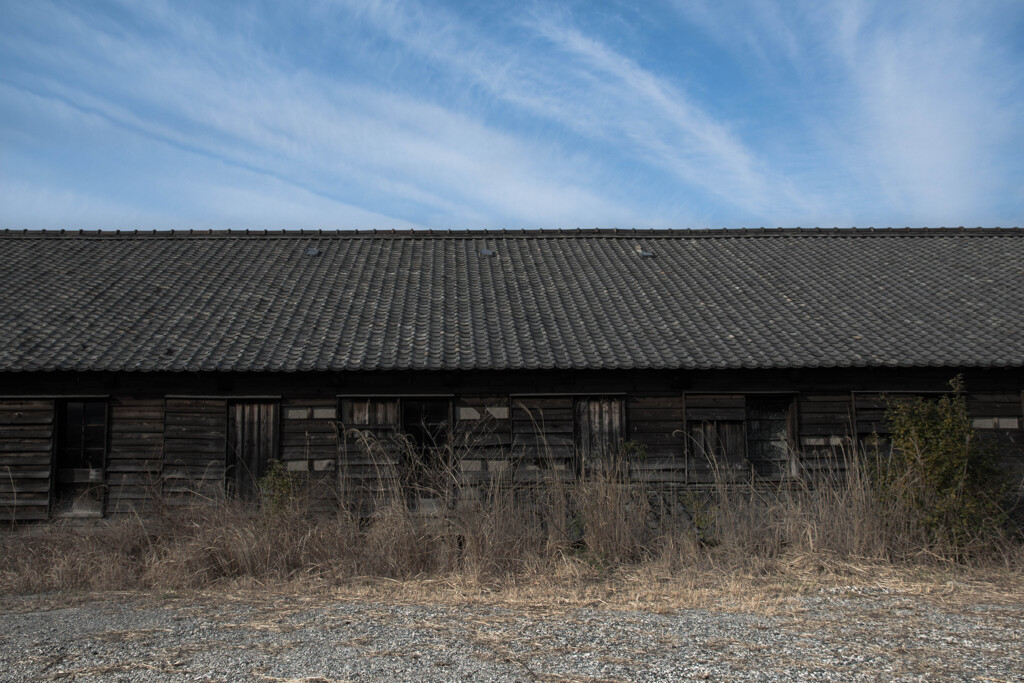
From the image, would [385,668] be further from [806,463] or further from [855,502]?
[806,463]

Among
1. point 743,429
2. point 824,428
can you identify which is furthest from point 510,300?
point 824,428

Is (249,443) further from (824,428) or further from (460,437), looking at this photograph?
(824,428)

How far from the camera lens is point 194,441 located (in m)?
10.6

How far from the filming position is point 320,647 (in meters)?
5.12

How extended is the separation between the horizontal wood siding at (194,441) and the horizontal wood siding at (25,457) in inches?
68.1

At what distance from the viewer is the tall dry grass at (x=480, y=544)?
7.31m

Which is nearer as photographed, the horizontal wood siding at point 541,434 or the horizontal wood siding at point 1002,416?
the horizontal wood siding at point 541,434

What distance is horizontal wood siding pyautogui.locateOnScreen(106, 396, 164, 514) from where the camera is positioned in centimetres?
1054

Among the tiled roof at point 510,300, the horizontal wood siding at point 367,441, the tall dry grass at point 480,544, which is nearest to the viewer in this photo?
the tall dry grass at point 480,544

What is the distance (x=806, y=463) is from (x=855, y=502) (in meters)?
2.97

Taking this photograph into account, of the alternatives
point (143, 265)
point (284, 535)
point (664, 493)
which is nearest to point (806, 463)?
point (664, 493)

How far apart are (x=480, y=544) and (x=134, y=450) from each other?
6.14 meters

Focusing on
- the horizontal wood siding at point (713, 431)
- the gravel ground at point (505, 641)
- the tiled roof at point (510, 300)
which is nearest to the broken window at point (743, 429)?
the horizontal wood siding at point (713, 431)

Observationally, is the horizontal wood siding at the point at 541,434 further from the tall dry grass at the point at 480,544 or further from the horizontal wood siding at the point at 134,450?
the horizontal wood siding at the point at 134,450
